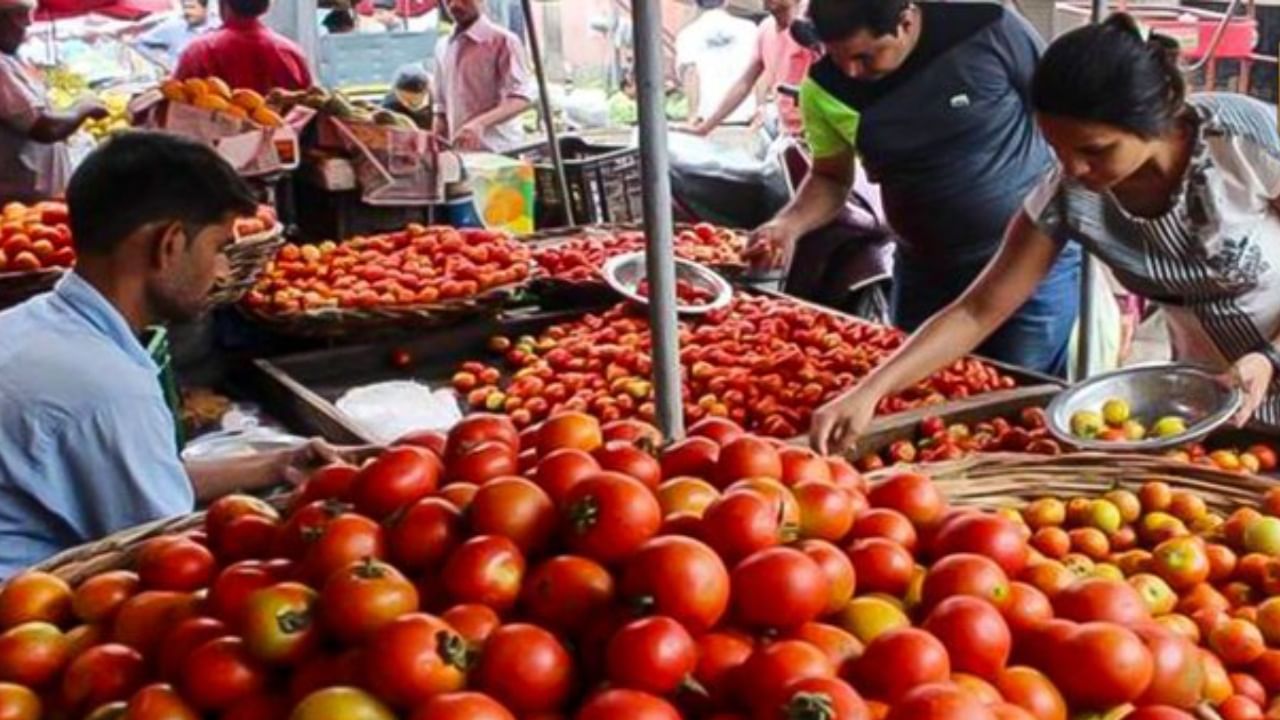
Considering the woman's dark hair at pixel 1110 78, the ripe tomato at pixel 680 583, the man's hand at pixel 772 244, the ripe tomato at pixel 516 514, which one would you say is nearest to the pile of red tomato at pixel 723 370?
the man's hand at pixel 772 244

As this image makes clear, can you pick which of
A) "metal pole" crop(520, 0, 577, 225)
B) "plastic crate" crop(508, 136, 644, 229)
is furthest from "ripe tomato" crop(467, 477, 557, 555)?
"metal pole" crop(520, 0, 577, 225)

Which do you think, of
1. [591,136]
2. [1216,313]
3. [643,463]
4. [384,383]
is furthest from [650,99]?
[591,136]

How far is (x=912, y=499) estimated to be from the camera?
1.76 metres

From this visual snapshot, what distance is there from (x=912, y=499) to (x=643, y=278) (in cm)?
274

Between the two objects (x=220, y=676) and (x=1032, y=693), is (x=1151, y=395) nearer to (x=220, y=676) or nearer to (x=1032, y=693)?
(x=1032, y=693)

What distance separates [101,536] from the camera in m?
2.45

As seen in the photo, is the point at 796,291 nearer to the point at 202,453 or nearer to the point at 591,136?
the point at 202,453

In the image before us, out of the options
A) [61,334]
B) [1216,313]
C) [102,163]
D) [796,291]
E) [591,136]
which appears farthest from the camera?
[591,136]

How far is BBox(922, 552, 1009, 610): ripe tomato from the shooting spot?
151 centimetres

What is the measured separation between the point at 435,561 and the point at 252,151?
131 inches

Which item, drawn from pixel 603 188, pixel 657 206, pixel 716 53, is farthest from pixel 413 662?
pixel 716 53

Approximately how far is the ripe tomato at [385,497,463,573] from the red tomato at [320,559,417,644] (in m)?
0.09

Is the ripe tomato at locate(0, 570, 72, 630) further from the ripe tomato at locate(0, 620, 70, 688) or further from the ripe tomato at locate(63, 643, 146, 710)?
the ripe tomato at locate(63, 643, 146, 710)

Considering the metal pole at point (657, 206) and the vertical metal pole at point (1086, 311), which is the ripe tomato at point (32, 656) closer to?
the metal pole at point (657, 206)
